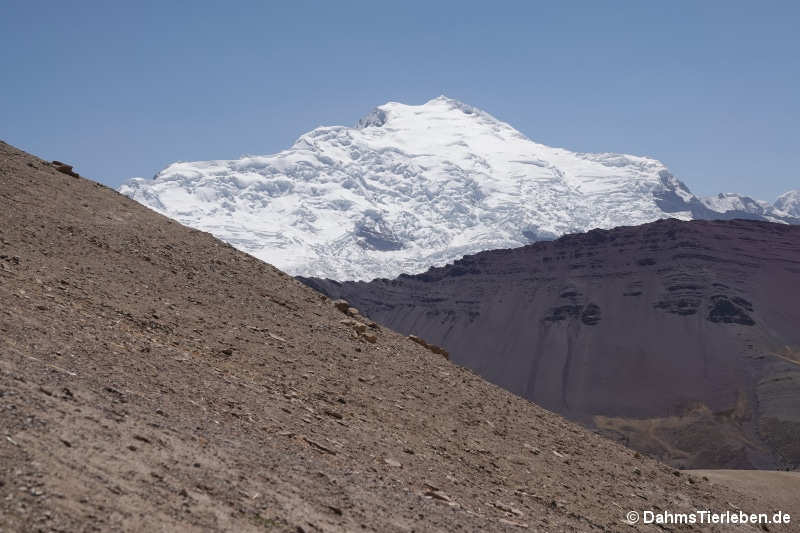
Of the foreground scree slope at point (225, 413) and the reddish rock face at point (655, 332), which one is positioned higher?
the reddish rock face at point (655, 332)

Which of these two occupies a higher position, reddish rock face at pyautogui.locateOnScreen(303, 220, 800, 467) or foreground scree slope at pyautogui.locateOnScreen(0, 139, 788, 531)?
reddish rock face at pyautogui.locateOnScreen(303, 220, 800, 467)

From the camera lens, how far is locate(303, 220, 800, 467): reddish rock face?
398 feet

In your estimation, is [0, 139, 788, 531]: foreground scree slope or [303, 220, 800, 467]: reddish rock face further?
[303, 220, 800, 467]: reddish rock face

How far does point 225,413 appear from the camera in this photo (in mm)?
14945

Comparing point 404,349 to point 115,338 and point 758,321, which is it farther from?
point 758,321

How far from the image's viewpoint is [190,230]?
27.5m

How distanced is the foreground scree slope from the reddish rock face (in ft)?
311

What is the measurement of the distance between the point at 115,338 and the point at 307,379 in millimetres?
4202

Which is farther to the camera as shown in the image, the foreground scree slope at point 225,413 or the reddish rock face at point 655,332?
the reddish rock face at point 655,332

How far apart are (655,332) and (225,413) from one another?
14875cm

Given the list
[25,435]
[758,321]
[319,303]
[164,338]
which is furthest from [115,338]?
[758,321]

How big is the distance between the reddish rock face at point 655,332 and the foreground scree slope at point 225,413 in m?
94.8

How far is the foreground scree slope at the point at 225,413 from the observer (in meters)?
11.2

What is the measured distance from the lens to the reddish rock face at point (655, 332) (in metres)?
121
